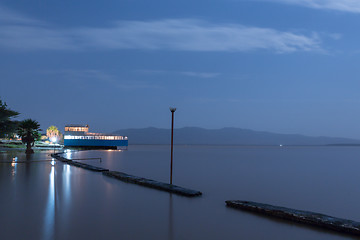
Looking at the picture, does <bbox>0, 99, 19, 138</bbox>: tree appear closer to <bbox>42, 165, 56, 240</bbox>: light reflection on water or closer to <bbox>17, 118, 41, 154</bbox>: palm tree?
<bbox>17, 118, 41, 154</bbox>: palm tree

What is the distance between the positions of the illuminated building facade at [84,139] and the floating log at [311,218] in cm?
13125

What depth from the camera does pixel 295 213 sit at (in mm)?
12359

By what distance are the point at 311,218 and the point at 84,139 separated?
135 m

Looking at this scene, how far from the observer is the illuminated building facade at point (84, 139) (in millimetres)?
133625

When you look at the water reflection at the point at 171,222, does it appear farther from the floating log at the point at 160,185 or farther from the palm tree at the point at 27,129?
the palm tree at the point at 27,129

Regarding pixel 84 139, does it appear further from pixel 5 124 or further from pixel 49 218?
pixel 49 218

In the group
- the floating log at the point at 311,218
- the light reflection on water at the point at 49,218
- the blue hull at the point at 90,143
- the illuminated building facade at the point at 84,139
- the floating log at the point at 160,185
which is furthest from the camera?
the illuminated building facade at the point at 84,139

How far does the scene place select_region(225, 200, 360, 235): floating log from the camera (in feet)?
35.3

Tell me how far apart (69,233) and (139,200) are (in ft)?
22.4

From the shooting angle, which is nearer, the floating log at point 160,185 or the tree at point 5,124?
the floating log at point 160,185

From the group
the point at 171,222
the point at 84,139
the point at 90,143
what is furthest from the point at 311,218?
the point at 90,143

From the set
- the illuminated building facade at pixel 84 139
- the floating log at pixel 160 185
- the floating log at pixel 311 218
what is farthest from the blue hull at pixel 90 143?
the floating log at pixel 311 218

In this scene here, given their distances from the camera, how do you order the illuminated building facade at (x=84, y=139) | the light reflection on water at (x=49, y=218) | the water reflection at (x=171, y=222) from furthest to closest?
the illuminated building facade at (x=84, y=139) < the water reflection at (x=171, y=222) < the light reflection on water at (x=49, y=218)

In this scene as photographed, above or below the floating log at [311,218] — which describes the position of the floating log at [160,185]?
below
